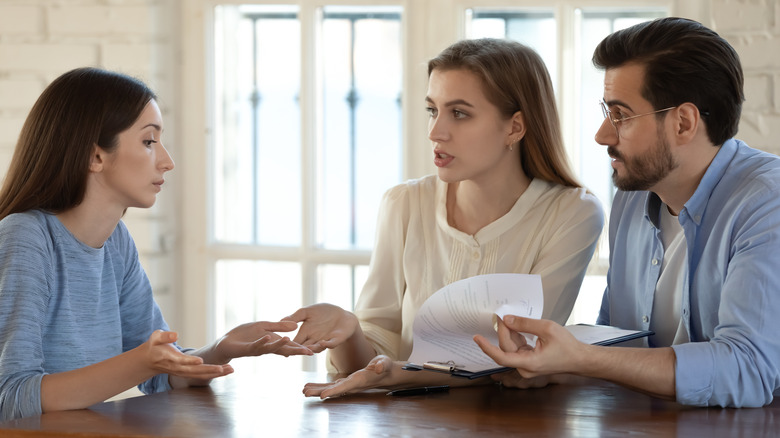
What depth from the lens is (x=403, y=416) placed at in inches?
51.6

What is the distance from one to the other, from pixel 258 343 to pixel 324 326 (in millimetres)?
162

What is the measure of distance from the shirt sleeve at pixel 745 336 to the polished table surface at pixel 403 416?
1.2 inches

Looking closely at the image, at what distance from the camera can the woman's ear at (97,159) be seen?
1633mm

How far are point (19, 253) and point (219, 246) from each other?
1292mm

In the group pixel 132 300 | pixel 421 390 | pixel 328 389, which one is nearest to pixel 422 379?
pixel 421 390

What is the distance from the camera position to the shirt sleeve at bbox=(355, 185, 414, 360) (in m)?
1.97

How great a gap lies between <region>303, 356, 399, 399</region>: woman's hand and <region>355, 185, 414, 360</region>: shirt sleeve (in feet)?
1.35

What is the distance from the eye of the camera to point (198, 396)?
1.46 m

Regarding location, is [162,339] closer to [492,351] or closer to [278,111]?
[492,351]

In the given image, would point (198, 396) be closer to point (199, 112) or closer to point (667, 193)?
point (667, 193)

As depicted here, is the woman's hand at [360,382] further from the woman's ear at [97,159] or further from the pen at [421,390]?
the woman's ear at [97,159]

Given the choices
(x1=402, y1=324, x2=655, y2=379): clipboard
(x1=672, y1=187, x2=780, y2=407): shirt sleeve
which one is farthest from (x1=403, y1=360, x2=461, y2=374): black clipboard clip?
(x1=672, y1=187, x2=780, y2=407): shirt sleeve

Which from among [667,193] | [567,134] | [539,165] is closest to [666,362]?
[667,193]

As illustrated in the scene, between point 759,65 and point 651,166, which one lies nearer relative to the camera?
point 651,166
